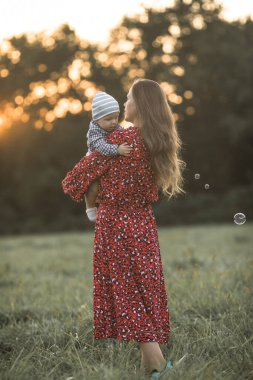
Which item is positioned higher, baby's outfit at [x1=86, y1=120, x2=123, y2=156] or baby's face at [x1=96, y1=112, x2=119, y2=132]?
baby's face at [x1=96, y1=112, x2=119, y2=132]

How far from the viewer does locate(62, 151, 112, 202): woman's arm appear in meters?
3.81

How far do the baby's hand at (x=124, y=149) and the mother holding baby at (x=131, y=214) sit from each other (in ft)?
0.10

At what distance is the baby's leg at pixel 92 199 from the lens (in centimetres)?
392

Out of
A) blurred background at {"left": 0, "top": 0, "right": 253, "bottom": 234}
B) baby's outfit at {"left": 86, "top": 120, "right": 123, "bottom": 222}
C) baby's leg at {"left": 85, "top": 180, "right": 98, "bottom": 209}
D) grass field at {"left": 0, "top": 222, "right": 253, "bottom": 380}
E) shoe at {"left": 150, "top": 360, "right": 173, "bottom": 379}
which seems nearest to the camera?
shoe at {"left": 150, "top": 360, "right": 173, "bottom": 379}

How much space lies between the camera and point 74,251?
41.9 ft

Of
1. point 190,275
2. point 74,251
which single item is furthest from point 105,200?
point 74,251

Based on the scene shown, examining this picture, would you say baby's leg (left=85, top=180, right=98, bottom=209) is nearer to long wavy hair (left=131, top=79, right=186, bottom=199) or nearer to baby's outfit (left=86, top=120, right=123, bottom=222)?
baby's outfit (left=86, top=120, right=123, bottom=222)

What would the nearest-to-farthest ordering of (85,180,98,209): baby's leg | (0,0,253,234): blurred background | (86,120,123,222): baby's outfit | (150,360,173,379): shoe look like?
(150,360,173,379): shoe < (86,120,123,222): baby's outfit < (85,180,98,209): baby's leg < (0,0,253,234): blurred background

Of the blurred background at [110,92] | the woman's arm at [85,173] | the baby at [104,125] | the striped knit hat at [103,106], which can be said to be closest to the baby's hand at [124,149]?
the baby at [104,125]

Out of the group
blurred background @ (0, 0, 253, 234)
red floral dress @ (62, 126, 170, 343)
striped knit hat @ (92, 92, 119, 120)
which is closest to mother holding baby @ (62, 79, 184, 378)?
red floral dress @ (62, 126, 170, 343)

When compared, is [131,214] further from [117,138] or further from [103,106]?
[103,106]

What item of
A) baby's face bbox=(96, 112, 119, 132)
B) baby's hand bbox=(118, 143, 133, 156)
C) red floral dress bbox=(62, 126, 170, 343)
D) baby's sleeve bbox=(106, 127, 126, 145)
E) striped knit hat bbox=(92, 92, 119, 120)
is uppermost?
striped knit hat bbox=(92, 92, 119, 120)

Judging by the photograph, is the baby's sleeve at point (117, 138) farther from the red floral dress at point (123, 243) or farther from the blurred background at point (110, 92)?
the blurred background at point (110, 92)

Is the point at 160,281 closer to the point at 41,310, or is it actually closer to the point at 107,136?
the point at 107,136
